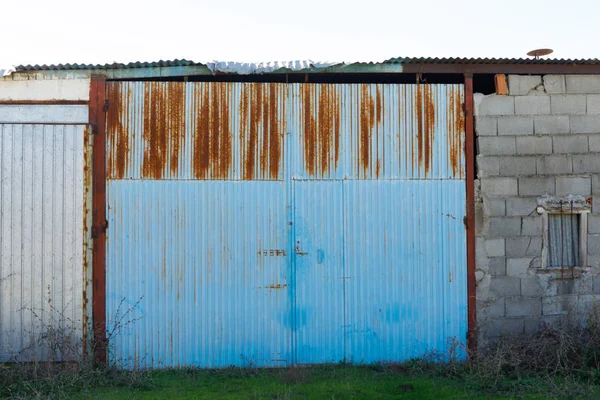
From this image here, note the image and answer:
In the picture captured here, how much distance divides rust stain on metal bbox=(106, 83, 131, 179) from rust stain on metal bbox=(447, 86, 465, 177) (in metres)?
4.46

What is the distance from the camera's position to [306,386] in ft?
24.0

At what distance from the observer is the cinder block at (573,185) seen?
28.2 feet

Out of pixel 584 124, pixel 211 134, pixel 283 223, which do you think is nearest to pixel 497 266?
pixel 584 124

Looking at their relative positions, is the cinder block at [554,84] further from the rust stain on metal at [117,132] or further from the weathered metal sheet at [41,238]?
the weathered metal sheet at [41,238]

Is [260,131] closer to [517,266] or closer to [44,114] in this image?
[44,114]

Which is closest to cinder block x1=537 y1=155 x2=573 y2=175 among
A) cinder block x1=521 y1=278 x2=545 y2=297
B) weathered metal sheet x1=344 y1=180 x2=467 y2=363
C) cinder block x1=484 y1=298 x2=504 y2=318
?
weathered metal sheet x1=344 y1=180 x2=467 y2=363

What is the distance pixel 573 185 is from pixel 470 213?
1531mm

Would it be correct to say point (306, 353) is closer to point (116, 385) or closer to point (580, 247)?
point (116, 385)

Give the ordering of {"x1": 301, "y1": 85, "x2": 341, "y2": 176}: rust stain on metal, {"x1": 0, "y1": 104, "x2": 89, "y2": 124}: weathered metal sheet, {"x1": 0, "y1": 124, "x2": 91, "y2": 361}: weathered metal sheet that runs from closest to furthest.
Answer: {"x1": 0, "y1": 124, "x2": 91, "y2": 361}: weathered metal sheet < {"x1": 0, "y1": 104, "x2": 89, "y2": 124}: weathered metal sheet < {"x1": 301, "y1": 85, "x2": 341, "y2": 176}: rust stain on metal

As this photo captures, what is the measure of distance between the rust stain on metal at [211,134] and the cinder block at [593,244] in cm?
518

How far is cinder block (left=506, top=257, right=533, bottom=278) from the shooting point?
27.9 feet

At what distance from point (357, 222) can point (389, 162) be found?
0.95m

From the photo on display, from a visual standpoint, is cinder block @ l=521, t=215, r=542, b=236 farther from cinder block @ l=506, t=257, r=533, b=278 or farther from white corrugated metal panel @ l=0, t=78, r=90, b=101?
white corrugated metal panel @ l=0, t=78, r=90, b=101

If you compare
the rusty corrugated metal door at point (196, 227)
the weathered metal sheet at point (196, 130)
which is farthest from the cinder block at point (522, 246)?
the weathered metal sheet at point (196, 130)
